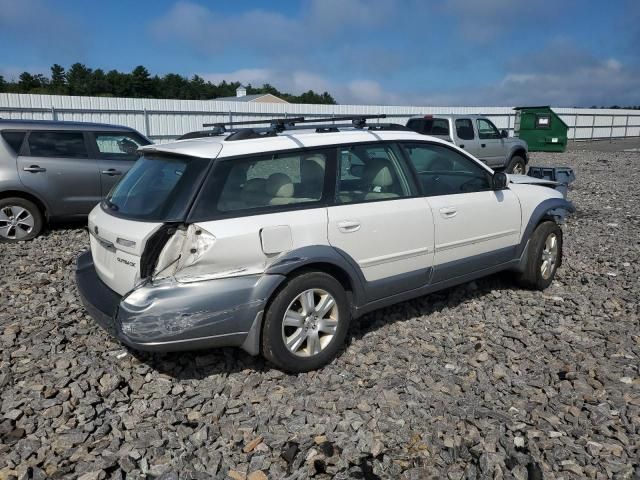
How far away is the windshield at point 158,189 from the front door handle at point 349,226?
1.00 m

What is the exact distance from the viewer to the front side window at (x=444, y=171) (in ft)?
14.3

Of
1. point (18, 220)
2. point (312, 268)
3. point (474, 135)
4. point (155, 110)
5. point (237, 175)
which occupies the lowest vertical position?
point (18, 220)

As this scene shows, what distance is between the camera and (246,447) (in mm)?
2984

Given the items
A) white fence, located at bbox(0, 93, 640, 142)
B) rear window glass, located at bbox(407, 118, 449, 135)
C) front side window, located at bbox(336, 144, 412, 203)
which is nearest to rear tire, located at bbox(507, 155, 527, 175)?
rear window glass, located at bbox(407, 118, 449, 135)

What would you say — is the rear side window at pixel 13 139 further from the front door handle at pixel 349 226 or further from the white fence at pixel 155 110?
the white fence at pixel 155 110

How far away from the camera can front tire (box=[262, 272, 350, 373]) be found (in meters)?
3.47

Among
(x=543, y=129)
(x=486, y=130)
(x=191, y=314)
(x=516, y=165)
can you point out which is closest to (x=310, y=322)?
(x=191, y=314)

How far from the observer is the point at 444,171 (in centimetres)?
465

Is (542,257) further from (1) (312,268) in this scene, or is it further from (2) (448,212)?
(1) (312,268)

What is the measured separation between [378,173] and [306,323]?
1.29 m

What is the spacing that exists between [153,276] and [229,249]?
1.58 ft

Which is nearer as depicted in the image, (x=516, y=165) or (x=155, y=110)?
(x=516, y=165)

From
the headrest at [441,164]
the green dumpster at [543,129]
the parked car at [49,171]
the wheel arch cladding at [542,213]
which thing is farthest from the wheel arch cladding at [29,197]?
the green dumpster at [543,129]

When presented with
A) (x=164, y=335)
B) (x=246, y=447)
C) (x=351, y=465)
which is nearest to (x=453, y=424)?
(x=351, y=465)
